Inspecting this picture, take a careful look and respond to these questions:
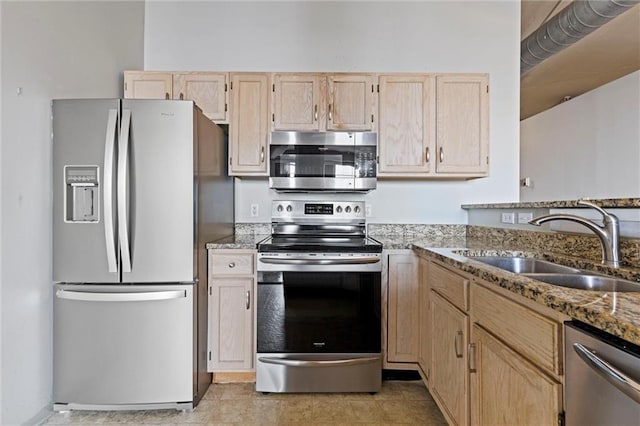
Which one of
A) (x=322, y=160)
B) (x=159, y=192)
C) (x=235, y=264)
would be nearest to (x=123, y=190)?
(x=159, y=192)

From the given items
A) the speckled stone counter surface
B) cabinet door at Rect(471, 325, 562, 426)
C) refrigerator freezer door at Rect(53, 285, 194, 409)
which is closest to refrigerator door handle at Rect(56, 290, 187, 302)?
refrigerator freezer door at Rect(53, 285, 194, 409)

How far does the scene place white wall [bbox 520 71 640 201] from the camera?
342cm

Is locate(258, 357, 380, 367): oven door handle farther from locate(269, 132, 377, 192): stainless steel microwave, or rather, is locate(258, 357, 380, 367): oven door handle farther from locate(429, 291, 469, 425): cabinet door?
locate(269, 132, 377, 192): stainless steel microwave

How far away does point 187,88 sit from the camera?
2459 millimetres

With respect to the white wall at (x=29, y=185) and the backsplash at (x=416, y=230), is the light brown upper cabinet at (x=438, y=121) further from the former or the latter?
the white wall at (x=29, y=185)

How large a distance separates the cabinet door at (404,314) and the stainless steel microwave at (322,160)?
2.11 ft

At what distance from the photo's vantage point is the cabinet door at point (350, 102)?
2.44 m

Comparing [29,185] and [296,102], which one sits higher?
[296,102]

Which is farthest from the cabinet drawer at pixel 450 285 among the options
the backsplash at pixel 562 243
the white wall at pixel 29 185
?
the white wall at pixel 29 185

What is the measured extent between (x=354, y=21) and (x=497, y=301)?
2533 mm

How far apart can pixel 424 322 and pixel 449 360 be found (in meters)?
0.48

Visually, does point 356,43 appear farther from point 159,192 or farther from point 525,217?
point 159,192

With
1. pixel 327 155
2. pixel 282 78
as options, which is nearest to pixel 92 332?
pixel 327 155

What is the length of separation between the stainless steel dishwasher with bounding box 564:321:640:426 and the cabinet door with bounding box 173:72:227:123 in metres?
2.35
